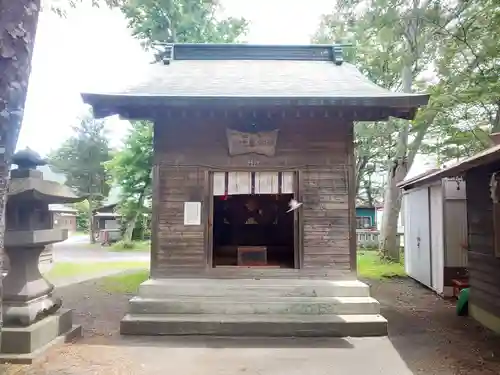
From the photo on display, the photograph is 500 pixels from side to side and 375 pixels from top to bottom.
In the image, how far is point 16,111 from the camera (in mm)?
2629

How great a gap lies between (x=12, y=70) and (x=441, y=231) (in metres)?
9.08

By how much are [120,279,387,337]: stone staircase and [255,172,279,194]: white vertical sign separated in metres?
1.56

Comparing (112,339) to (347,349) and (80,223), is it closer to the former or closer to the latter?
(347,349)

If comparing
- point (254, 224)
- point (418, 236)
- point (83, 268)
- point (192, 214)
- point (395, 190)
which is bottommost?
point (83, 268)

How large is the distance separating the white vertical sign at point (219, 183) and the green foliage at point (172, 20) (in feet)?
45.0

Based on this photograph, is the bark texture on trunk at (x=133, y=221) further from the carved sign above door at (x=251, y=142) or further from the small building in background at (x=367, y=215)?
the small building in background at (x=367, y=215)

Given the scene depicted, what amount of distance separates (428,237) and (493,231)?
395cm

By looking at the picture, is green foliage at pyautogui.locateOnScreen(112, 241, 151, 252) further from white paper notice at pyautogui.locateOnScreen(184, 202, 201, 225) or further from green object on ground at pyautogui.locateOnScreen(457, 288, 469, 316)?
green object on ground at pyautogui.locateOnScreen(457, 288, 469, 316)

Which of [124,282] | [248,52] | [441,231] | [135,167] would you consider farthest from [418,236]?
[135,167]

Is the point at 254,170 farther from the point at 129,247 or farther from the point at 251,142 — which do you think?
the point at 129,247

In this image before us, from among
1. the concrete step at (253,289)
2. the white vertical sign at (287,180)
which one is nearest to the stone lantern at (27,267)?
the concrete step at (253,289)

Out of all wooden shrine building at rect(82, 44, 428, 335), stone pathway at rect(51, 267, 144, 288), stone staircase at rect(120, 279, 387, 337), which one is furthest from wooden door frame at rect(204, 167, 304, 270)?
stone pathway at rect(51, 267, 144, 288)

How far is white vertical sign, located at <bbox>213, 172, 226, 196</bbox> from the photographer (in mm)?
7461

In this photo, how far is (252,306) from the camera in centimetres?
673
